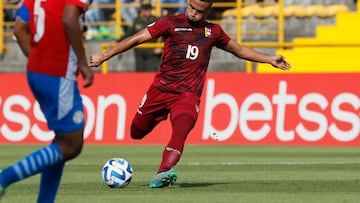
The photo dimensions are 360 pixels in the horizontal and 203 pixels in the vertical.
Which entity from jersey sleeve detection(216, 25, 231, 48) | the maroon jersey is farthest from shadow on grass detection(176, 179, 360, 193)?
A: jersey sleeve detection(216, 25, 231, 48)

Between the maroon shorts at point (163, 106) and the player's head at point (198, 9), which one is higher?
the player's head at point (198, 9)

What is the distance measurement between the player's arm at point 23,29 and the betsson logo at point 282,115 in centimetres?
1065

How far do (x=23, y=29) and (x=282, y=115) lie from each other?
36.9 feet

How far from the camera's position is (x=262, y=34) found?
2589 cm

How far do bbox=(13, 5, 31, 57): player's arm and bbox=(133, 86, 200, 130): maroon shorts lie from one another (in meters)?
3.26

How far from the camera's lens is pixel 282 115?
65.0 feet

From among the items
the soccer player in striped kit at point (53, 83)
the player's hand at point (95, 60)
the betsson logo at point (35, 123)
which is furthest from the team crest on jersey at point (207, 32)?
the betsson logo at point (35, 123)

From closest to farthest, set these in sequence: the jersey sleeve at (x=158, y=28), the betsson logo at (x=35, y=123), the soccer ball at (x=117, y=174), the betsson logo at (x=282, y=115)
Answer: the soccer ball at (x=117, y=174)
the jersey sleeve at (x=158, y=28)
the betsson logo at (x=282, y=115)
the betsson logo at (x=35, y=123)

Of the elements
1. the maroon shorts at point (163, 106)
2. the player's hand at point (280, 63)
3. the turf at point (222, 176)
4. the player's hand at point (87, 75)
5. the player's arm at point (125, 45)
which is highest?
the player's hand at point (87, 75)

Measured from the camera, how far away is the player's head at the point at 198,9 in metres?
11.9

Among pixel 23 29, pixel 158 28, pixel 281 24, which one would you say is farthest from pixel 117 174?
pixel 281 24

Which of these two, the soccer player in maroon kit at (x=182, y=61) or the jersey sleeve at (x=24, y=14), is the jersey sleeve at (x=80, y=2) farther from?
the soccer player in maroon kit at (x=182, y=61)

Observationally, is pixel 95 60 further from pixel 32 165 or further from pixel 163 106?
pixel 32 165

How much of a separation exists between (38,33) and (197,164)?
6.89 meters
